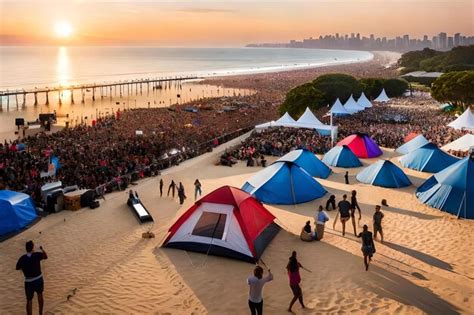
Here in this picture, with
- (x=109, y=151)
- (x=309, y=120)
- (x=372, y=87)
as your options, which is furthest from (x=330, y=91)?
(x=109, y=151)

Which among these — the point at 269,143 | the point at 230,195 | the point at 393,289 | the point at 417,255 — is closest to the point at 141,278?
the point at 230,195

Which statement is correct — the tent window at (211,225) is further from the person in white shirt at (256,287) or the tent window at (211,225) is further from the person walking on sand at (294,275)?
the person in white shirt at (256,287)

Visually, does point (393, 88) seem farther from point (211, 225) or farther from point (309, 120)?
point (211, 225)

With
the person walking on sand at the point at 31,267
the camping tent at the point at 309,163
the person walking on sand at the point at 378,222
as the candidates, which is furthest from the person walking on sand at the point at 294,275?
the camping tent at the point at 309,163

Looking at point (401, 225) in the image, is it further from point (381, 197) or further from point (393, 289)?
point (393, 289)

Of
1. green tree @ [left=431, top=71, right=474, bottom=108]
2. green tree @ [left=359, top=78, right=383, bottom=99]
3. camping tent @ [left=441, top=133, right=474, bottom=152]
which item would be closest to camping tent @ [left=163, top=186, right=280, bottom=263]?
Result: camping tent @ [left=441, top=133, right=474, bottom=152]

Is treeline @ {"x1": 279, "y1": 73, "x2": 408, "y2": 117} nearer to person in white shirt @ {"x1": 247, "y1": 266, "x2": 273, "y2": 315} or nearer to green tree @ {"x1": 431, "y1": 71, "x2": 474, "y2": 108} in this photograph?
green tree @ {"x1": 431, "y1": 71, "x2": 474, "y2": 108}

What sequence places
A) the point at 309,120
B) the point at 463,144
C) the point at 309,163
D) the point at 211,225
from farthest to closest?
1. the point at 309,120
2. the point at 463,144
3. the point at 309,163
4. the point at 211,225
